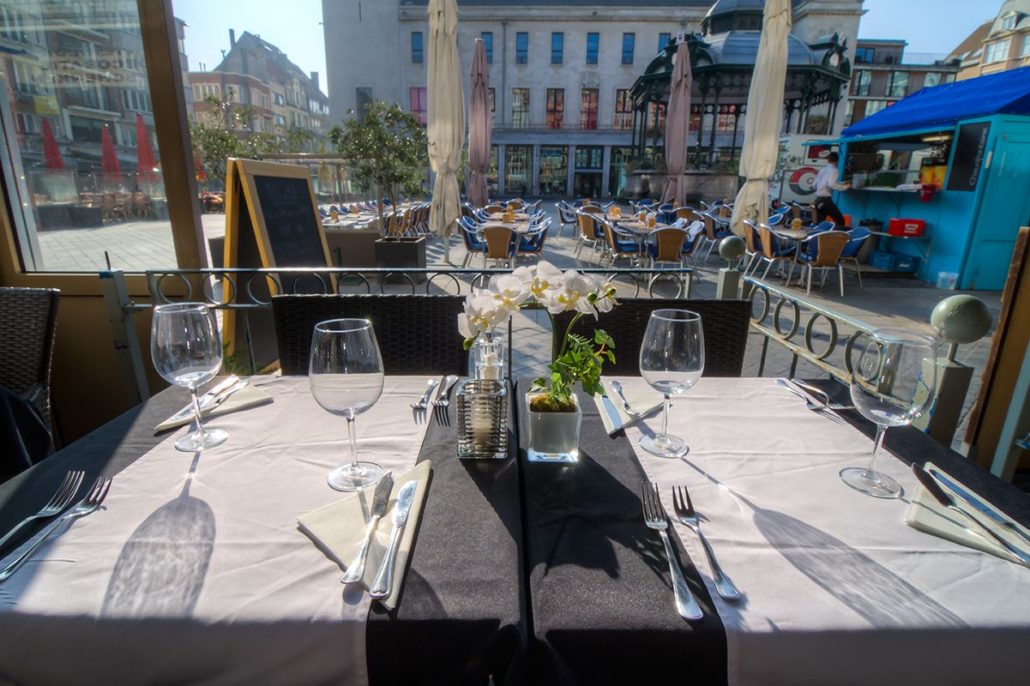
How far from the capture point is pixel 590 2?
1347 inches

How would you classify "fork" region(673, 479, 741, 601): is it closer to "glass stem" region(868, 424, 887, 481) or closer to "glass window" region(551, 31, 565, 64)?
"glass stem" region(868, 424, 887, 481)

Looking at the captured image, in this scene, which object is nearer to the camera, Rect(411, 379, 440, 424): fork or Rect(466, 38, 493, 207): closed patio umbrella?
Rect(411, 379, 440, 424): fork

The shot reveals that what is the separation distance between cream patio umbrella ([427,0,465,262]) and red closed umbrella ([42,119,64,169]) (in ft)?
15.3

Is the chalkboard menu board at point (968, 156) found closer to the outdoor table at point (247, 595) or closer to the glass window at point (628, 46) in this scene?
the outdoor table at point (247, 595)

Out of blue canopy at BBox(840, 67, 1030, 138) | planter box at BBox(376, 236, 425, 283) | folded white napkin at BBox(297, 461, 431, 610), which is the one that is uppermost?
blue canopy at BBox(840, 67, 1030, 138)

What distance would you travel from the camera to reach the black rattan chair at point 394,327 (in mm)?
1881

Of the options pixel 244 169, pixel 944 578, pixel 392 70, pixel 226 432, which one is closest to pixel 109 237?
pixel 244 169

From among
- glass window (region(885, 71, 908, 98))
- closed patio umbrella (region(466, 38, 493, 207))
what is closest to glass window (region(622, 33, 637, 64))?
glass window (region(885, 71, 908, 98))

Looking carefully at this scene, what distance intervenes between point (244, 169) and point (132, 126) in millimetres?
596

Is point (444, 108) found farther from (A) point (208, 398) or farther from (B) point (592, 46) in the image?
(B) point (592, 46)

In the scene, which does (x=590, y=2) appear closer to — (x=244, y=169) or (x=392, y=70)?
(x=392, y=70)

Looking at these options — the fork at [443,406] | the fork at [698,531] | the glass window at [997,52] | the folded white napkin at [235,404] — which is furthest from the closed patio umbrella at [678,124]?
the glass window at [997,52]

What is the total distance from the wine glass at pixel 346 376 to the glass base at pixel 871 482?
0.93 m

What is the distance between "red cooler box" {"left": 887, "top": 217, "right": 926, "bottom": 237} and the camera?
Result: 321 inches
